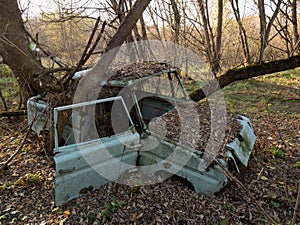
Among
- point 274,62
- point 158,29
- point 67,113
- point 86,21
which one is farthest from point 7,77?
point 274,62

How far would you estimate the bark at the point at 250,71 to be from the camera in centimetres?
460

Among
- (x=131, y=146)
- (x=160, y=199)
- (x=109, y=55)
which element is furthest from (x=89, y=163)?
(x=109, y=55)

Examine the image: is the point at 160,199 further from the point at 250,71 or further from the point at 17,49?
the point at 17,49

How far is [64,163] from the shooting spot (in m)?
3.13

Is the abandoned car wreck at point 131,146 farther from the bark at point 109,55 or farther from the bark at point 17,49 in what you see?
the bark at point 17,49

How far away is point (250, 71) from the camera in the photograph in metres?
5.01

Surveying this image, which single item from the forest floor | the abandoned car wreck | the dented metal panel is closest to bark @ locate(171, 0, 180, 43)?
the abandoned car wreck

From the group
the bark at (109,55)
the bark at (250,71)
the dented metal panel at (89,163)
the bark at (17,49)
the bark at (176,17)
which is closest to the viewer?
the dented metal panel at (89,163)

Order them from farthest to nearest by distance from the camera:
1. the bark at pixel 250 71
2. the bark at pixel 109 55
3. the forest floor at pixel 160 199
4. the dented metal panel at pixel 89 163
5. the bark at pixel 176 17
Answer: the bark at pixel 176 17 < the bark at pixel 250 71 < the bark at pixel 109 55 < the dented metal panel at pixel 89 163 < the forest floor at pixel 160 199

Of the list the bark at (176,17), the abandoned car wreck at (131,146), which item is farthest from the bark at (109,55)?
the bark at (176,17)

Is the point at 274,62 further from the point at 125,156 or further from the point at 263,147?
the point at 125,156

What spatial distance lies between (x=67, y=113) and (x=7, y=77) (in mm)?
11481

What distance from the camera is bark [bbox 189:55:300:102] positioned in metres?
4.60

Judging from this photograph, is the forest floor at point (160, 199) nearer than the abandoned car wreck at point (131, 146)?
Yes
